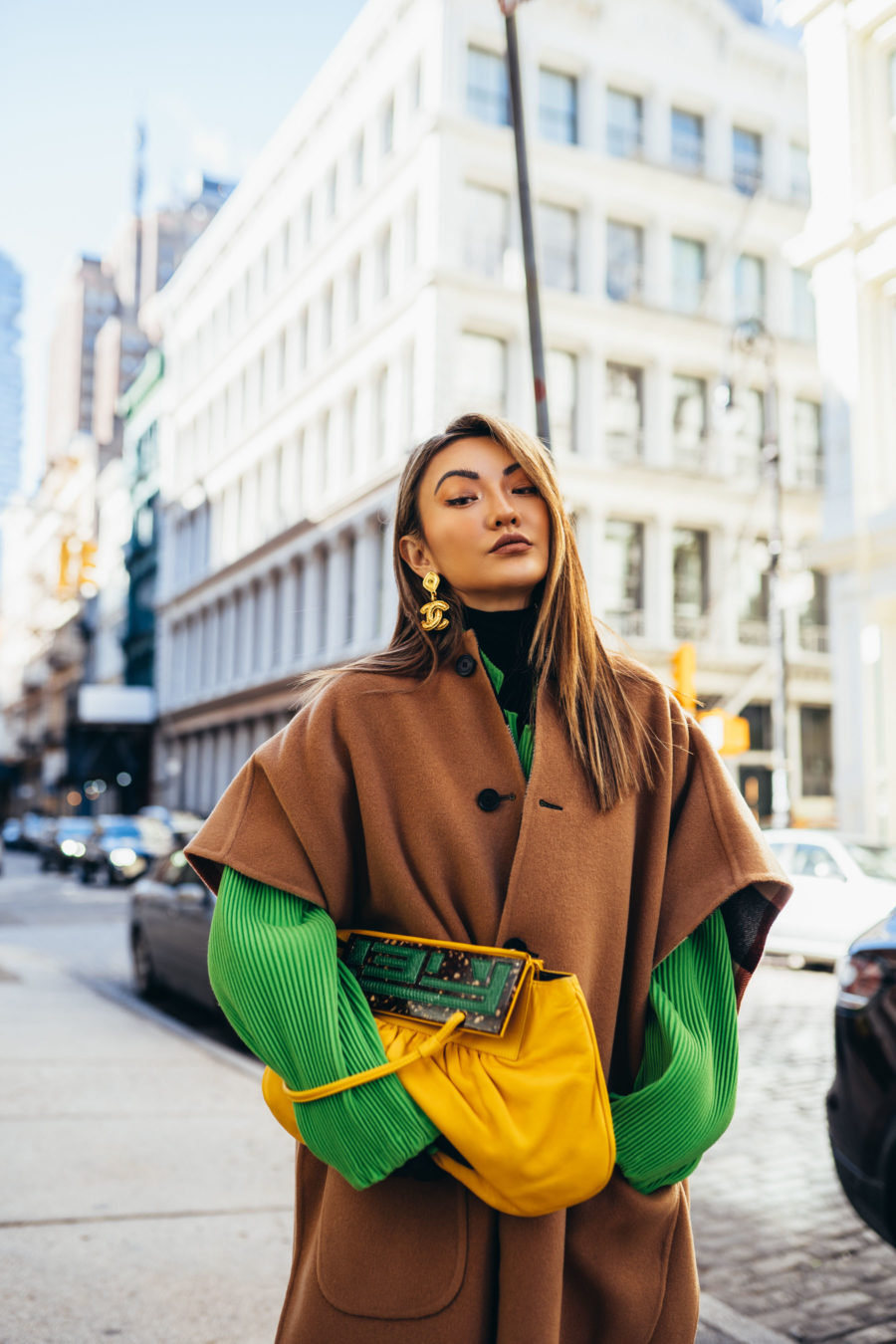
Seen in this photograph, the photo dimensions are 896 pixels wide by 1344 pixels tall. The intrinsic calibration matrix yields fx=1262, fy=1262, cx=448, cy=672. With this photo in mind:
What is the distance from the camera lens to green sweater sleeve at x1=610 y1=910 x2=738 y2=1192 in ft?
6.08

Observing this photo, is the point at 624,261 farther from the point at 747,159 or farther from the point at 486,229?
the point at 747,159

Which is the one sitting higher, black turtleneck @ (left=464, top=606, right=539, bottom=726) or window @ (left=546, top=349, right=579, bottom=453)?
window @ (left=546, top=349, right=579, bottom=453)

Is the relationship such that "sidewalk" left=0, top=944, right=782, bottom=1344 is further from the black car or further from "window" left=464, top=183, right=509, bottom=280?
"window" left=464, top=183, right=509, bottom=280

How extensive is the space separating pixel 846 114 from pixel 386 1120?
72.5ft

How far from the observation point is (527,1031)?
179cm

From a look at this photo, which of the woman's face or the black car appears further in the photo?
the black car

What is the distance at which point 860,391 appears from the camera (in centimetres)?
2033

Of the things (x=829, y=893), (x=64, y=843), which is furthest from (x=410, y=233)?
(x=829, y=893)

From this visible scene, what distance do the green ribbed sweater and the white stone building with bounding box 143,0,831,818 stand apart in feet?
97.0

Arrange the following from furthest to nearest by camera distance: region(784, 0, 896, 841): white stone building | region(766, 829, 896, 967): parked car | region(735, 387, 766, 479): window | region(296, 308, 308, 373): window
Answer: region(296, 308, 308, 373): window < region(735, 387, 766, 479): window < region(784, 0, 896, 841): white stone building < region(766, 829, 896, 967): parked car

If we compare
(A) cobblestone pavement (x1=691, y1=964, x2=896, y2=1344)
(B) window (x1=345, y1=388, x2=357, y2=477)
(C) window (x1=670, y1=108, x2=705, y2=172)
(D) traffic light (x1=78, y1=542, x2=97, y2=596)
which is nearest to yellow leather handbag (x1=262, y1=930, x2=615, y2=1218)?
(A) cobblestone pavement (x1=691, y1=964, x2=896, y2=1344)

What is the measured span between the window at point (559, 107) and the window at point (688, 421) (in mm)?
7315

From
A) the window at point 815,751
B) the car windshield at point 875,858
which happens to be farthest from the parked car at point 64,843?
the car windshield at point 875,858

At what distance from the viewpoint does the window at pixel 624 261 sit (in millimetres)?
35000
